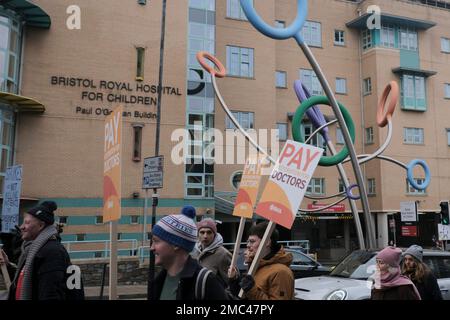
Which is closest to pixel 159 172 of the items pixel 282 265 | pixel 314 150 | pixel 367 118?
pixel 314 150

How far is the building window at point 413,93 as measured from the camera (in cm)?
3606

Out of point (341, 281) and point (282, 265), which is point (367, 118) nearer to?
point (341, 281)

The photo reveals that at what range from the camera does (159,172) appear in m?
11.2

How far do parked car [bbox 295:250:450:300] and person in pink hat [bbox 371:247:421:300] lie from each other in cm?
227

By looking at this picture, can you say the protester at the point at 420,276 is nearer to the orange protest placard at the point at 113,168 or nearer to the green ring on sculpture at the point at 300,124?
the orange protest placard at the point at 113,168

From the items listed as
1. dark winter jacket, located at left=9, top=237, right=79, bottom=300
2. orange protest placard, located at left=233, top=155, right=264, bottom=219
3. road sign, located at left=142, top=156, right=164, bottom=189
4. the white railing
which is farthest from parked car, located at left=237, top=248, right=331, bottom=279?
dark winter jacket, located at left=9, top=237, right=79, bottom=300

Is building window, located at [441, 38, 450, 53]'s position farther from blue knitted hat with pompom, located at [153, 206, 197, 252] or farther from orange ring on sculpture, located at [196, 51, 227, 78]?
blue knitted hat with pompom, located at [153, 206, 197, 252]

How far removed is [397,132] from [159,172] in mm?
28680

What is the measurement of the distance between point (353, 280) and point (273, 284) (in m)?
3.98

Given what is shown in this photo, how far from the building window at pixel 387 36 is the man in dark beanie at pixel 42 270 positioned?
36231mm

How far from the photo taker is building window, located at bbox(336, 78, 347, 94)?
36.3 meters

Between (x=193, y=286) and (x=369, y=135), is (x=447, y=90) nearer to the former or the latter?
(x=369, y=135)

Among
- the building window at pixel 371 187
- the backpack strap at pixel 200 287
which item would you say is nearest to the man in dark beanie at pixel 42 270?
the backpack strap at pixel 200 287

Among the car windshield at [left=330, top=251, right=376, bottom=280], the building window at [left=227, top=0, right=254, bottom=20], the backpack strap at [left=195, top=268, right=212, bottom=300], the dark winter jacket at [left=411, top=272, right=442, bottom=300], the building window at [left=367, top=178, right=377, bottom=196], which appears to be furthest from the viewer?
the building window at [left=367, top=178, right=377, bottom=196]
